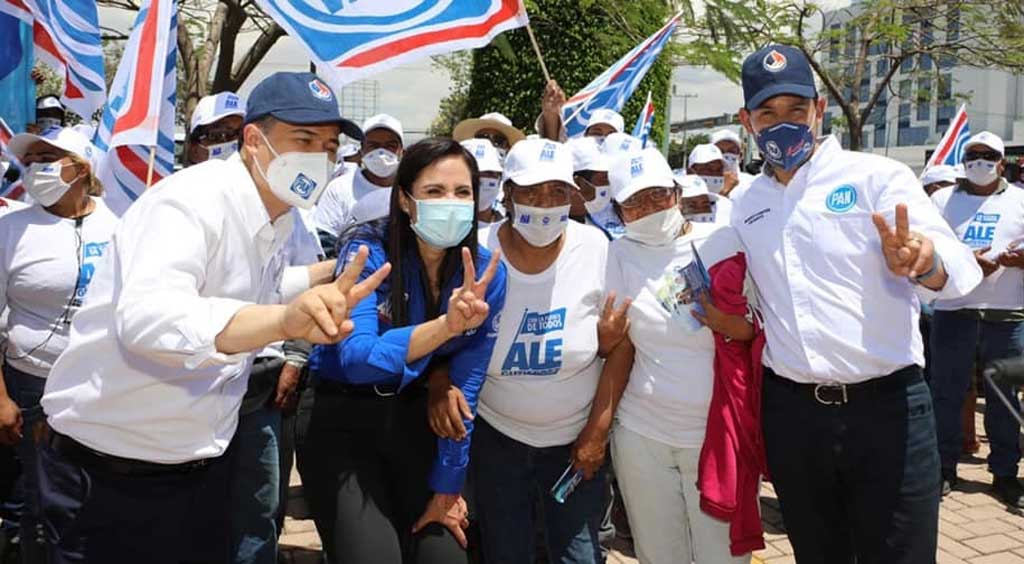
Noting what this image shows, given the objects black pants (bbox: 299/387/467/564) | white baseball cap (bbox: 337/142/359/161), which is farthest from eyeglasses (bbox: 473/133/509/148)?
black pants (bbox: 299/387/467/564)

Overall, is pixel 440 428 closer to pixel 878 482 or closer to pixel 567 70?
pixel 878 482

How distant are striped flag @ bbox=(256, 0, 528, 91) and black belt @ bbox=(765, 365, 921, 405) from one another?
2.34 meters

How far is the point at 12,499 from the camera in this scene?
436cm

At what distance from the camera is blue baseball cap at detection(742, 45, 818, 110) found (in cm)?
285

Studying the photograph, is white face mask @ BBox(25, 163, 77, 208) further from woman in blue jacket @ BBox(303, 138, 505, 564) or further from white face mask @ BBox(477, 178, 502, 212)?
white face mask @ BBox(477, 178, 502, 212)

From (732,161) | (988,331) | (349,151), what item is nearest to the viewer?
(988,331)

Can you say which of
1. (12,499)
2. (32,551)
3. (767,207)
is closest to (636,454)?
(767,207)

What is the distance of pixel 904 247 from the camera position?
2545 mm

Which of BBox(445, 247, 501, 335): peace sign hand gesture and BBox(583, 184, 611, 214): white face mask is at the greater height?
BBox(583, 184, 611, 214): white face mask

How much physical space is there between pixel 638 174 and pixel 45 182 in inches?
101

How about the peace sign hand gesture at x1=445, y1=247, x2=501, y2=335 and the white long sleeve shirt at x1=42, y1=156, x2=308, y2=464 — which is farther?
the peace sign hand gesture at x1=445, y1=247, x2=501, y2=335

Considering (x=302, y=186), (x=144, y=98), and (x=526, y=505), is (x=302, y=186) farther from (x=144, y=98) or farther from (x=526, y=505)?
(x=144, y=98)

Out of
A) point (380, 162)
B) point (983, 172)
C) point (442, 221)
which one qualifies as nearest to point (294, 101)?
point (442, 221)

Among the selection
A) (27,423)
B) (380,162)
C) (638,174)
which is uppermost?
(380,162)
